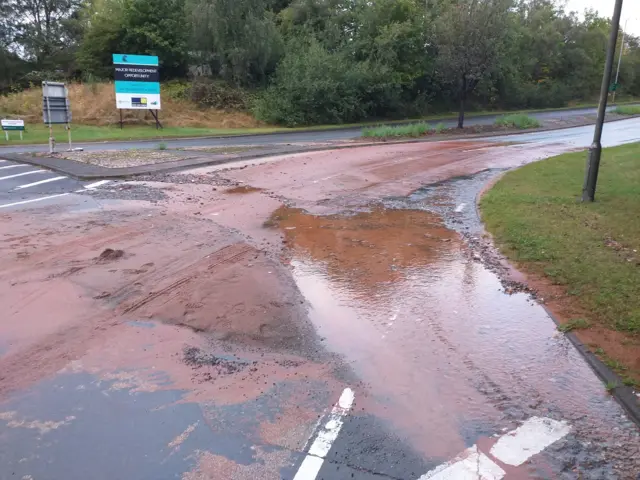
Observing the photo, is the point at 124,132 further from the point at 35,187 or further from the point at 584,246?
the point at 584,246

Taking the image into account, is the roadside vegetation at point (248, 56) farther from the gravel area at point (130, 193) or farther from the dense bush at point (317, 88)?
the gravel area at point (130, 193)

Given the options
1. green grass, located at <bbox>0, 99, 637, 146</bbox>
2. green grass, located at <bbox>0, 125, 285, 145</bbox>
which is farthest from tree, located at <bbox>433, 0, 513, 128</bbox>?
green grass, located at <bbox>0, 125, 285, 145</bbox>

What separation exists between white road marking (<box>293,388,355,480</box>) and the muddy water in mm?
190

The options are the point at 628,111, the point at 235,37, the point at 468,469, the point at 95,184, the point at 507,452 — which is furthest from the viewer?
the point at 628,111

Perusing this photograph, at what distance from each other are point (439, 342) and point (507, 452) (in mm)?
2011

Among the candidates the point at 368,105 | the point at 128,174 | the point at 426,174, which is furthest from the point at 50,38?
the point at 426,174

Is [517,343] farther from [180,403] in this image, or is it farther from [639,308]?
[180,403]

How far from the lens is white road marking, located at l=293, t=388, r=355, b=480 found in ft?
13.3

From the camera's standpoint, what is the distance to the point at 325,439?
14.5 ft

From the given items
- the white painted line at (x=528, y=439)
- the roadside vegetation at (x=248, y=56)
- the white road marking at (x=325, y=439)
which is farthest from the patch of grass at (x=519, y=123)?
the white road marking at (x=325, y=439)

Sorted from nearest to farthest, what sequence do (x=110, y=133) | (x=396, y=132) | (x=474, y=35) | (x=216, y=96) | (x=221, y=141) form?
(x=221, y=141) < (x=396, y=132) < (x=474, y=35) < (x=110, y=133) < (x=216, y=96)

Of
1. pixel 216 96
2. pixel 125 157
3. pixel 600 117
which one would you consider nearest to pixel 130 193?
pixel 125 157

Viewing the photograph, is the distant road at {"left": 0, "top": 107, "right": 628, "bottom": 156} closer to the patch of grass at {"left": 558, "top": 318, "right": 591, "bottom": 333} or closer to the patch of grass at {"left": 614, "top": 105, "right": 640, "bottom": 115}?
the patch of grass at {"left": 558, "top": 318, "right": 591, "bottom": 333}

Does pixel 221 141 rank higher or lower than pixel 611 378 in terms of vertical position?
higher
